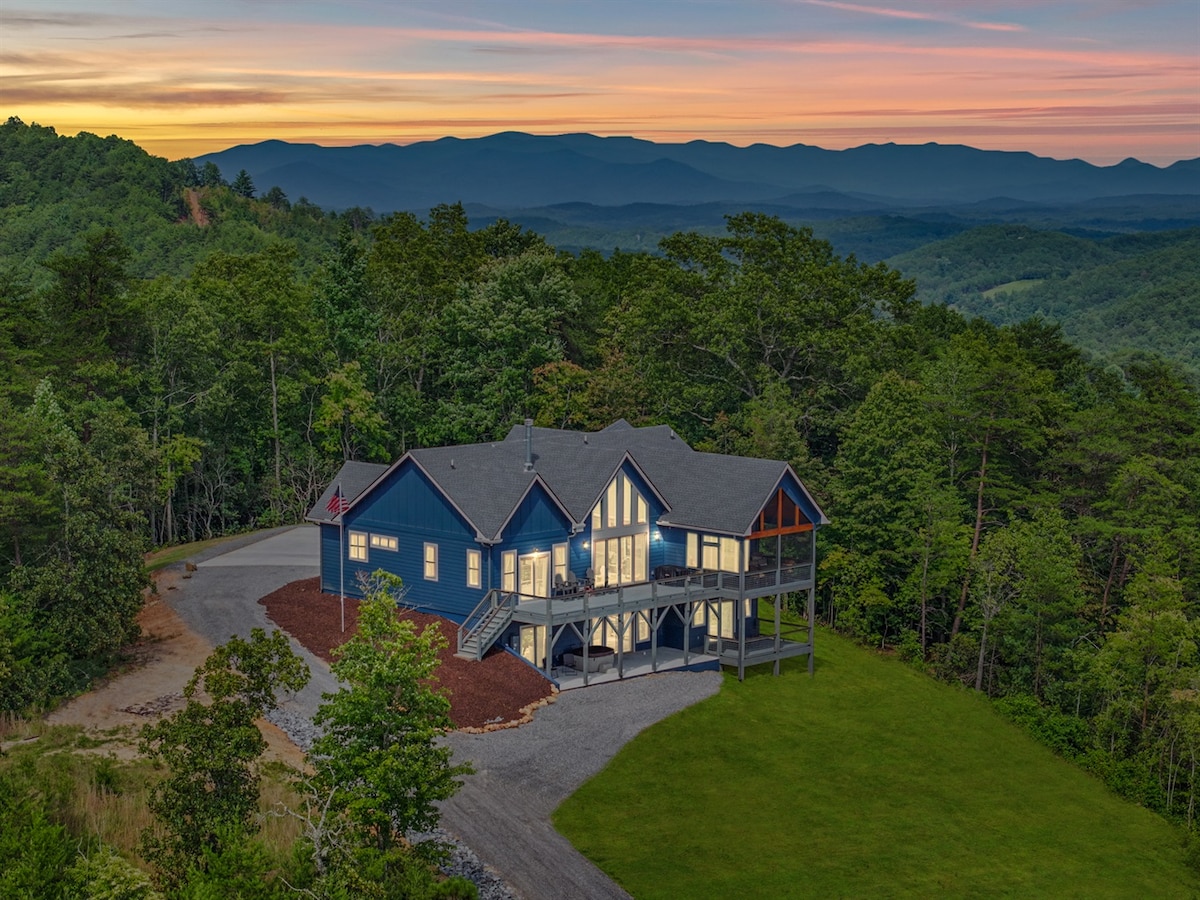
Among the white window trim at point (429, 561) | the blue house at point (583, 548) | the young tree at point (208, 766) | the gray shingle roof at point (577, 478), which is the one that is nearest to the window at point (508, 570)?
the blue house at point (583, 548)

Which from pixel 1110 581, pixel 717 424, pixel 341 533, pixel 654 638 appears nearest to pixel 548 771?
pixel 654 638

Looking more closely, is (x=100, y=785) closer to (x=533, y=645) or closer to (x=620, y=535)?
(x=533, y=645)

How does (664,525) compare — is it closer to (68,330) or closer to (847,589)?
(847,589)

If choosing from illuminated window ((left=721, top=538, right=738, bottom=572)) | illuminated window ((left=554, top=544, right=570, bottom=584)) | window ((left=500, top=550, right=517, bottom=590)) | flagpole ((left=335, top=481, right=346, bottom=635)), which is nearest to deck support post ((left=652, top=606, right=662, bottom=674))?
illuminated window ((left=554, top=544, right=570, bottom=584))

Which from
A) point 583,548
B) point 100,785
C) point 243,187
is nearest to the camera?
point 100,785

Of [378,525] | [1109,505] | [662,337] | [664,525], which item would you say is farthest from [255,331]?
[1109,505]

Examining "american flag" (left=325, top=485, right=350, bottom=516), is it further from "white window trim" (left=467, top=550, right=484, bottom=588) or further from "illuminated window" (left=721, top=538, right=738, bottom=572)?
"illuminated window" (left=721, top=538, right=738, bottom=572)

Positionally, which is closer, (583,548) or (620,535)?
(583,548)
